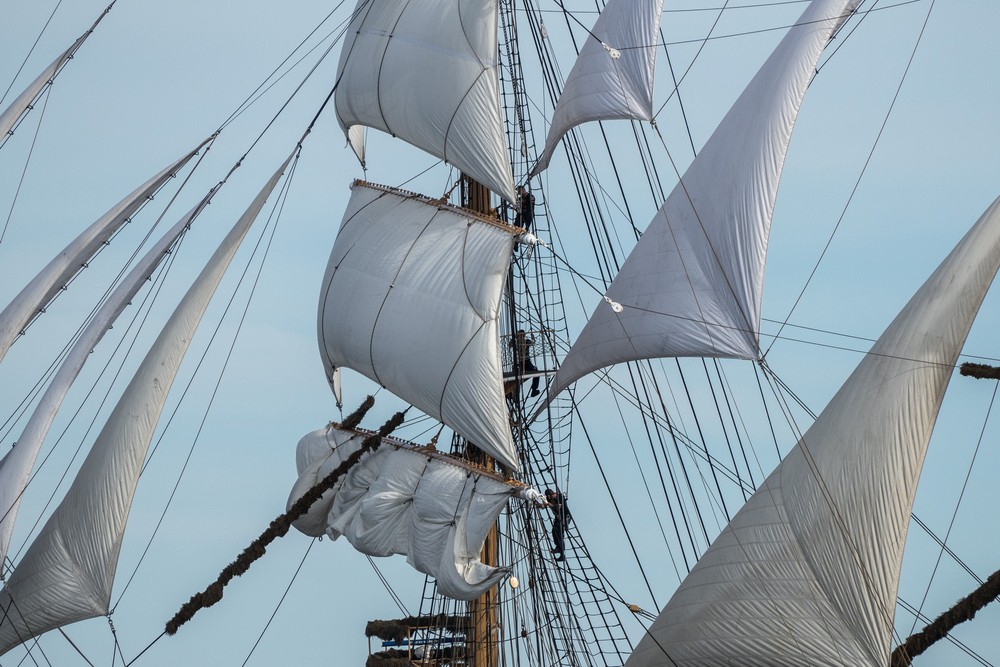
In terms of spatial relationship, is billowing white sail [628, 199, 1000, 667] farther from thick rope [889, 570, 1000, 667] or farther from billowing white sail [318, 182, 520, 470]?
billowing white sail [318, 182, 520, 470]

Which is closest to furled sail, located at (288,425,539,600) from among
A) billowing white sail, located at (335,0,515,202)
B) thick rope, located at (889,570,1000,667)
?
billowing white sail, located at (335,0,515,202)

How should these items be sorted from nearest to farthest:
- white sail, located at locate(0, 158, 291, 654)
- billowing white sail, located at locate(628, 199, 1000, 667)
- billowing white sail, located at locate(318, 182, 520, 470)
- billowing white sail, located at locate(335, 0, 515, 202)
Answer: billowing white sail, located at locate(628, 199, 1000, 667)
white sail, located at locate(0, 158, 291, 654)
billowing white sail, located at locate(318, 182, 520, 470)
billowing white sail, located at locate(335, 0, 515, 202)

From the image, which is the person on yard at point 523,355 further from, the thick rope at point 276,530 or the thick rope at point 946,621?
the thick rope at point 946,621

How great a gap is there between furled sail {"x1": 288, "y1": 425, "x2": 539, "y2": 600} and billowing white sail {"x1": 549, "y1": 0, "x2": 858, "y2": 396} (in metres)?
5.51

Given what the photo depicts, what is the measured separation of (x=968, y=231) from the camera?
127 feet

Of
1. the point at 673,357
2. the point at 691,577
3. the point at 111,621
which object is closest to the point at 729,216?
the point at 673,357

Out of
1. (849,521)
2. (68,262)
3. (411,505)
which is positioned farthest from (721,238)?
(68,262)

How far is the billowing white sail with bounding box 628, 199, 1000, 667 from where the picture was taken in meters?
38.2

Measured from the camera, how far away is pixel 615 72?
45.9 m

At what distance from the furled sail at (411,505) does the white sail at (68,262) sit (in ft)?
30.1

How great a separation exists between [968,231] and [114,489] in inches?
646

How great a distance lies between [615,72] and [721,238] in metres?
5.66

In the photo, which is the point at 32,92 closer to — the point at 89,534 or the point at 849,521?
the point at 89,534

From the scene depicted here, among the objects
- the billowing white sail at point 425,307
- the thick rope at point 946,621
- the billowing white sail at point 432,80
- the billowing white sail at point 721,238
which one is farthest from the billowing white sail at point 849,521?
the billowing white sail at point 432,80
